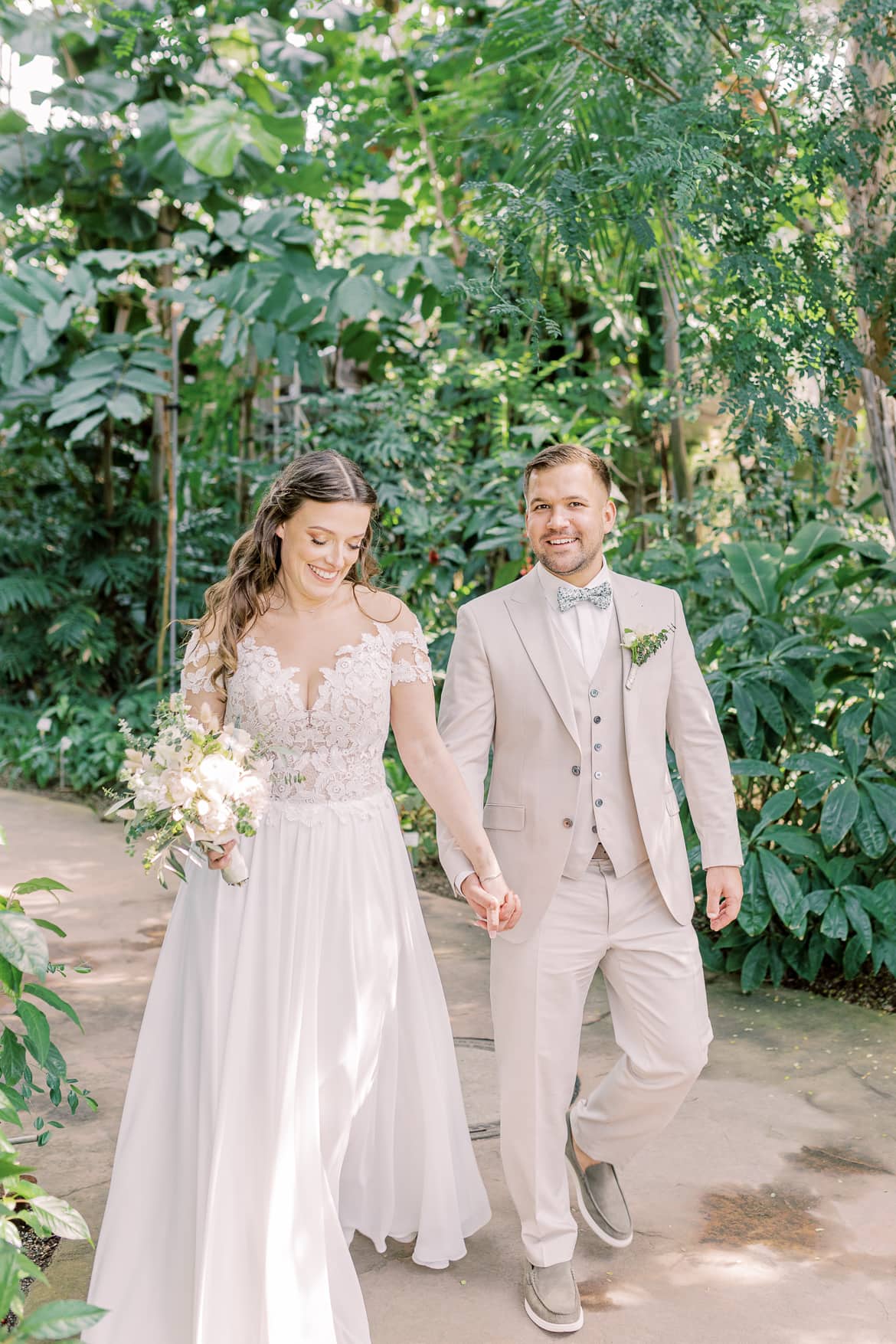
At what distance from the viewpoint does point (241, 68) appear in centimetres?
859

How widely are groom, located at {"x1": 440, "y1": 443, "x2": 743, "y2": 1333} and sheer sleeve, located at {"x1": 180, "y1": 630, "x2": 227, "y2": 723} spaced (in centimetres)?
52

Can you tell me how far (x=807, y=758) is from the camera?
4387 mm

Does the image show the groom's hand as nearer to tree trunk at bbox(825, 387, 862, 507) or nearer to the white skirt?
the white skirt

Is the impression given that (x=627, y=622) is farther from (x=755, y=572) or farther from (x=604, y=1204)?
(x=755, y=572)

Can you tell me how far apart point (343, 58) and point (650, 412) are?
146 inches

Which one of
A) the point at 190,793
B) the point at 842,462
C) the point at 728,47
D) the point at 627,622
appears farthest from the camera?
the point at 842,462

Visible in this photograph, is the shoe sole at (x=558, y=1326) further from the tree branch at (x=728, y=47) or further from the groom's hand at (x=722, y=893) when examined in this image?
the tree branch at (x=728, y=47)

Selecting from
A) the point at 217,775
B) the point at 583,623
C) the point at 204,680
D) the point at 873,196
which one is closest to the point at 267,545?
the point at 204,680

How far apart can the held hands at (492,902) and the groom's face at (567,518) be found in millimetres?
747

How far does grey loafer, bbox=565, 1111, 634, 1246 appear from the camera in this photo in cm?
285

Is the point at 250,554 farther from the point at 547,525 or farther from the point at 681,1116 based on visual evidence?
the point at 681,1116

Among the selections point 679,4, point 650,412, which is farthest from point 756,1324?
point 650,412

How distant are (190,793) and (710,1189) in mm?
1879

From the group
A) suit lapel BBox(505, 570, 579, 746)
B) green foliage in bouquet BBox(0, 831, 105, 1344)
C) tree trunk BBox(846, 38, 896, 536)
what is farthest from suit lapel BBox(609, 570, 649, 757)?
tree trunk BBox(846, 38, 896, 536)
